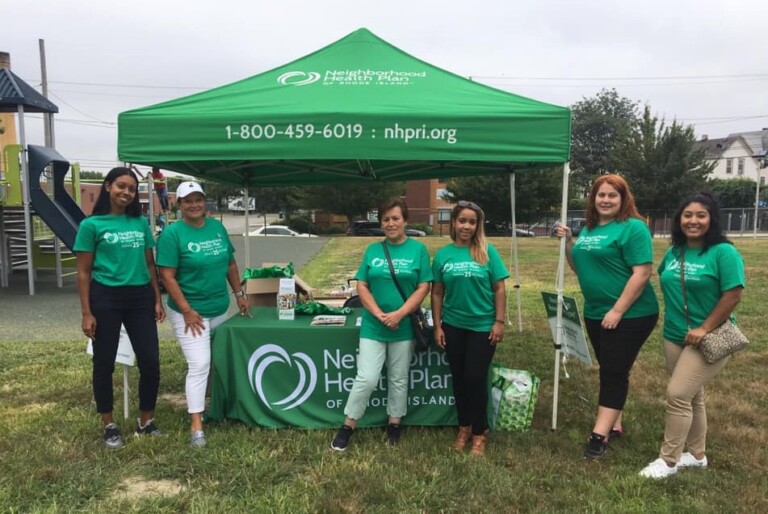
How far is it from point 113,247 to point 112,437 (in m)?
1.22

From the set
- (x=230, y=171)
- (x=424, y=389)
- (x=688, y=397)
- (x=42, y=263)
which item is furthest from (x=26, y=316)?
(x=688, y=397)

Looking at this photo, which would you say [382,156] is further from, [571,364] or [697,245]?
[571,364]

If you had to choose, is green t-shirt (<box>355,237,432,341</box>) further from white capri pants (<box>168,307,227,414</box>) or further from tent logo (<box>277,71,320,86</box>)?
tent logo (<box>277,71,320,86</box>)

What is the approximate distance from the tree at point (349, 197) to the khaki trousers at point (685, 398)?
27.2 metres

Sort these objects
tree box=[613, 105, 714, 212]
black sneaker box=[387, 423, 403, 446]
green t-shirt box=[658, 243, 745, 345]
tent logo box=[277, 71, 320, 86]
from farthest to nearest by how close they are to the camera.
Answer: tree box=[613, 105, 714, 212], tent logo box=[277, 71, 320, 86], black sneaker box=[387, 423, 403, 446], green t-shirt box=[658, 243, 745, 345]

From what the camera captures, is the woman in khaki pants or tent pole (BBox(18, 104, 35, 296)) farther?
tent pole (BBox(18, 104, 35, 296))

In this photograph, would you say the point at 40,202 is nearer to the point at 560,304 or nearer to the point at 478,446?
the point at 478,446

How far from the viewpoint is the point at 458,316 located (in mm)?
3203

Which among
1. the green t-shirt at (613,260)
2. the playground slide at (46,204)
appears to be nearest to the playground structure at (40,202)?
the playground slide at (46,204)

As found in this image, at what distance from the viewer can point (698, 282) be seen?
2775 millimetres

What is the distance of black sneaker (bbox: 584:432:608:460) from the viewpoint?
3.23m

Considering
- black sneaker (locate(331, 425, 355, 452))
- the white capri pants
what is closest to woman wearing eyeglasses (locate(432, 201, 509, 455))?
black sneaker (locate(331, 425, 355, 452))

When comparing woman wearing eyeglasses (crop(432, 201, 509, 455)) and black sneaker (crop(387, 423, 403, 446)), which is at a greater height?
woman wearing eyeglasses (crop(432, 201, 509, 455))

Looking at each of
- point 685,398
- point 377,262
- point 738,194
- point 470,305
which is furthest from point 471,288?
point 738,194
